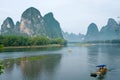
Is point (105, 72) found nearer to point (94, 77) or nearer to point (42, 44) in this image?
point (94, 77)

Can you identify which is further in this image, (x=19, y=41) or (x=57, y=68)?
(x=19, y=41)

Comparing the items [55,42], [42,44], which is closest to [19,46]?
[42,44]

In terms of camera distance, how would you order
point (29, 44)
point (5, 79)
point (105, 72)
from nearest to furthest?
point (5, 79) < point (105, 72) < point (29, 44)

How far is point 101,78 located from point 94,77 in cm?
117

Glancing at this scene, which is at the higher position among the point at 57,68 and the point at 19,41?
the point at 19,41

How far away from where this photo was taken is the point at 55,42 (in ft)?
501

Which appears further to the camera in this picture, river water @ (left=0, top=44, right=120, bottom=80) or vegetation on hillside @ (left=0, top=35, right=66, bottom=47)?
vegetation on hillside @ (left=0, top=35, right=66, bottom=47)

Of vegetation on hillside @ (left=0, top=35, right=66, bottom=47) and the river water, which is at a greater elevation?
vegetation on hillside @ (left=0, top=35, right=66, bottom=47)

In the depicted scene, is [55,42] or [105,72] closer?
[105,72]

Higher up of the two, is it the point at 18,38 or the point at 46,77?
the point at 18,38

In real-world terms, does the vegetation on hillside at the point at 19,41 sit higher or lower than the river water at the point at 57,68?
higher

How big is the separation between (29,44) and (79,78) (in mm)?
94266

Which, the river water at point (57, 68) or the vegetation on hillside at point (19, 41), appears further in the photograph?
→ the vegetation on hillside at point (19, 41)

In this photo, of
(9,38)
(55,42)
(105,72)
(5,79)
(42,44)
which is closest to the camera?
(5,79)
